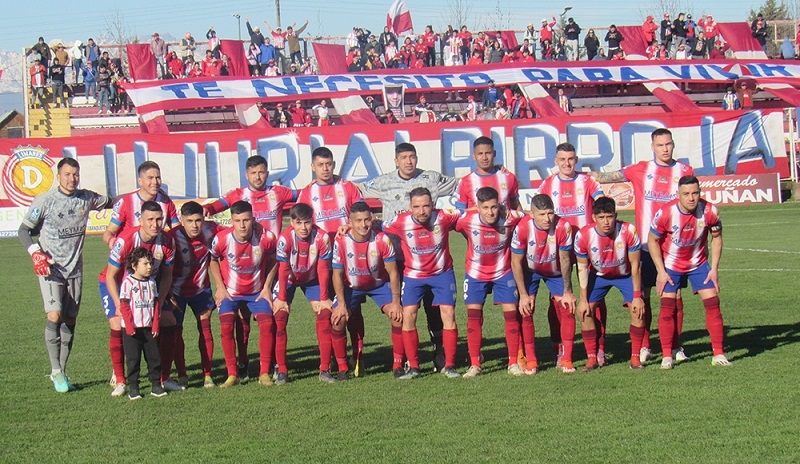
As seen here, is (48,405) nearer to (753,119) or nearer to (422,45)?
Result: (753,119)

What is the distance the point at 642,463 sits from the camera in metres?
6.16

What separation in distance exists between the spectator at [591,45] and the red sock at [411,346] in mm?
31523

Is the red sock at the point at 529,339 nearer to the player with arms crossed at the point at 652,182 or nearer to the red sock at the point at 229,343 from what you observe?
the player with arms crossed at the point at 652,182

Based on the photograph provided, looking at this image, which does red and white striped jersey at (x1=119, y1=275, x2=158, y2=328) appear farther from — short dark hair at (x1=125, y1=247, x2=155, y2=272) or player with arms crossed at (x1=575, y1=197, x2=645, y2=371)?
player with arms crossed at (x1=575, y1=197, x2=645, y2=371)

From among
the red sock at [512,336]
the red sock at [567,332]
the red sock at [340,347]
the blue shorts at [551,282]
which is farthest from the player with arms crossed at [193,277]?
the red sock at [567,332]

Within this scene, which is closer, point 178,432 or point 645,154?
point 178,432

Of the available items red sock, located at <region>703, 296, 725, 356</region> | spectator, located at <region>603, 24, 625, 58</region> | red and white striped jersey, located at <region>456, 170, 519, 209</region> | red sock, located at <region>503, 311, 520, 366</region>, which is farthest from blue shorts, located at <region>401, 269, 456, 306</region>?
spectator, located at <region>603, 24, 625, 58</region>

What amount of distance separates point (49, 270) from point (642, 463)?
5479 millimetres

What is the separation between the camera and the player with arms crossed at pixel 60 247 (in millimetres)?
9055

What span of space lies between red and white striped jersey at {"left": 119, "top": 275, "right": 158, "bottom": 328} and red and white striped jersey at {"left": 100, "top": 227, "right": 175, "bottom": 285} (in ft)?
0.47

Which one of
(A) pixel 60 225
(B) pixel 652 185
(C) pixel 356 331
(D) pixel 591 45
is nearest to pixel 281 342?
(C) pixel 356 331

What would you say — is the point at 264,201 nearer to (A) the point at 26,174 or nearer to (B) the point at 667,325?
(B) the point at 667,325

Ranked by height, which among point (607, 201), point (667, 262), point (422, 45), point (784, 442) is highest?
point (422, 45)

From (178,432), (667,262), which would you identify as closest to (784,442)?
(667,262)
